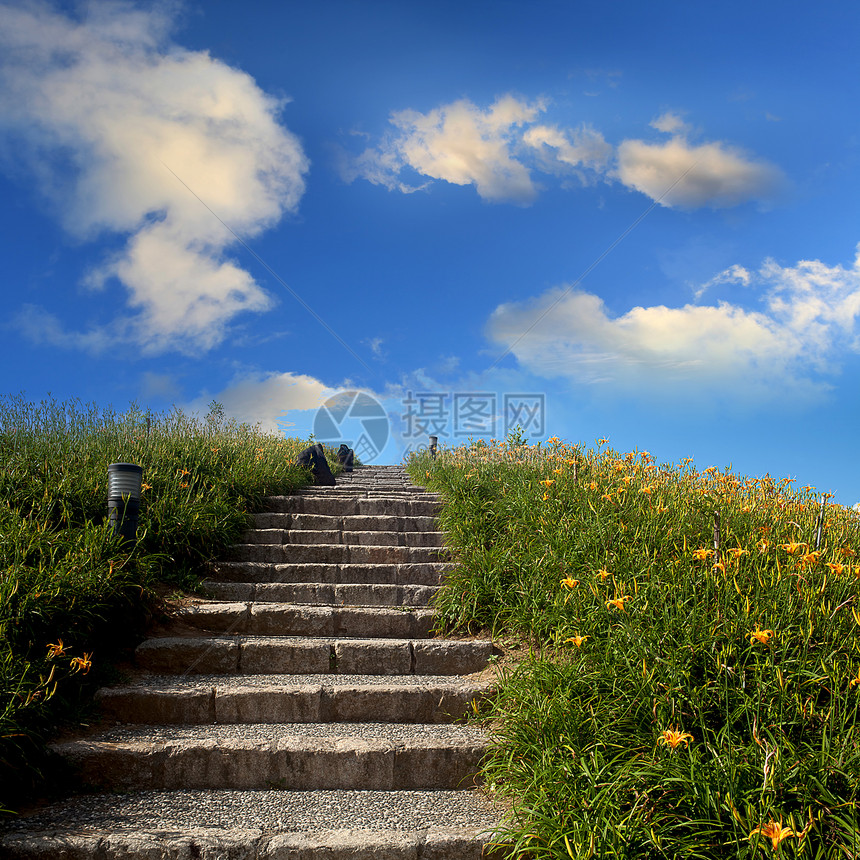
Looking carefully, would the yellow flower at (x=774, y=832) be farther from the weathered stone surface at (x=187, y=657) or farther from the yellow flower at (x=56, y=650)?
the yellow flower at (x=56, y=650)

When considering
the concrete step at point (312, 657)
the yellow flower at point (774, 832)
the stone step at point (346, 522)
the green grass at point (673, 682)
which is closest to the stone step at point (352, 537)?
the stone step at point (346, 522)

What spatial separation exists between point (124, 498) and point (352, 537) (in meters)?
2.62

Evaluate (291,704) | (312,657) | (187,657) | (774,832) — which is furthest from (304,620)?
(774,832)

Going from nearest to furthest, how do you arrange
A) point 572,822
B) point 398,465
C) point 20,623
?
point 572,822 → point 20,623 → point 398,465

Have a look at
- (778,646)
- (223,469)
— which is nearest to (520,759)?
(778,646)

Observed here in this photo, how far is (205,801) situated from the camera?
3.35m

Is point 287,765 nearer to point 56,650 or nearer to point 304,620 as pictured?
point 56,650

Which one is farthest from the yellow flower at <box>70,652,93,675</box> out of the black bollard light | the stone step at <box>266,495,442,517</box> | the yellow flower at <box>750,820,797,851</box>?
the stone step at <box>266,495,442,517</box>

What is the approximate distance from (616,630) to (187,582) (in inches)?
153

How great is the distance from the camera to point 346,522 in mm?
7516

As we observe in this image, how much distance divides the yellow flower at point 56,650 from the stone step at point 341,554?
2640mm

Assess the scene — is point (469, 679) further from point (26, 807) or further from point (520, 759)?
point (26, 807)

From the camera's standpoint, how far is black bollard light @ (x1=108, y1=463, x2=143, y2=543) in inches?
203

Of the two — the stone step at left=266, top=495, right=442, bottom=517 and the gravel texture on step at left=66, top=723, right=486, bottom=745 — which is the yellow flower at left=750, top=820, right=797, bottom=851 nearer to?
the gravel texture on step at left=66, top=723, right=486, bottom=745
